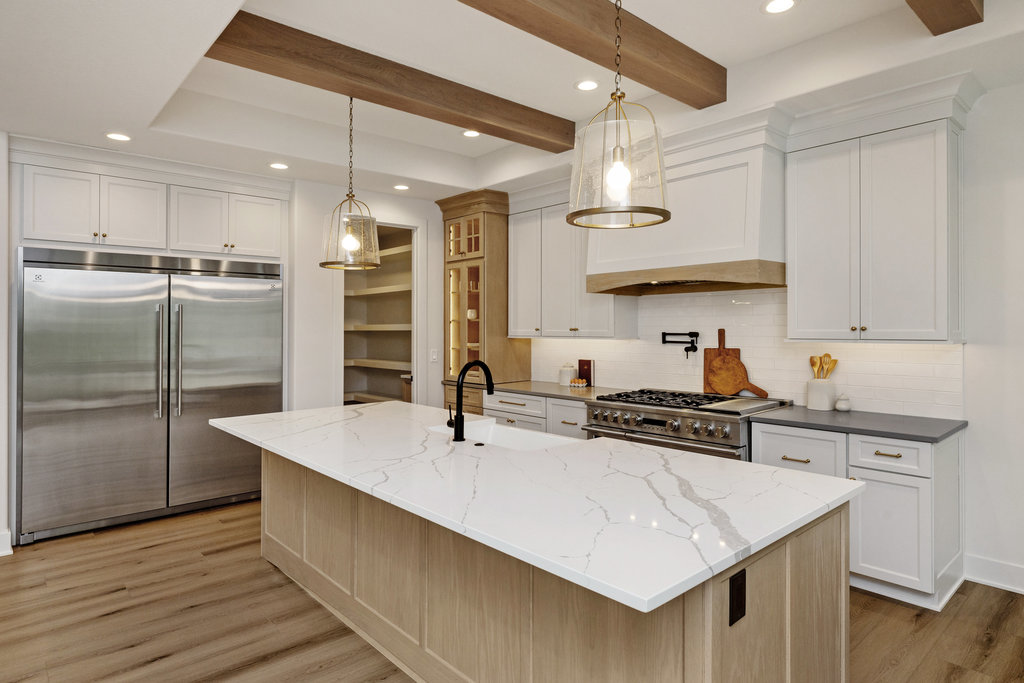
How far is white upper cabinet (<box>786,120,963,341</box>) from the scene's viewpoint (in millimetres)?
2990

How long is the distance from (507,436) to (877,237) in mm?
2202

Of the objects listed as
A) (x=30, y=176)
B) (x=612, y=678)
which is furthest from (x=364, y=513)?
A: (x=30, y=176)

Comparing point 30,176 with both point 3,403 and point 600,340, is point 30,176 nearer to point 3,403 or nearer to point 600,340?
point 3,403

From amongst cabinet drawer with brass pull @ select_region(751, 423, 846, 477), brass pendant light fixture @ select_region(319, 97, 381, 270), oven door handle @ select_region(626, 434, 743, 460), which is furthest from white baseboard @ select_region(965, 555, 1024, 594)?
brass pendant light fixture @ select_region(319, 97, 381, 270)

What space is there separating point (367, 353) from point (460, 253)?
232 centimetres

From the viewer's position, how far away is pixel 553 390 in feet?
15.7

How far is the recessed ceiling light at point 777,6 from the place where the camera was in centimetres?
268

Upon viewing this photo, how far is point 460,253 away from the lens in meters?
5.49

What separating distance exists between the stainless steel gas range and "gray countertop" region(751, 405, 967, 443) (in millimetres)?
138

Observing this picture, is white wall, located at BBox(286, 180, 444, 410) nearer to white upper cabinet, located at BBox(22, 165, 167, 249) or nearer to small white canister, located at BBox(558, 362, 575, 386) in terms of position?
white upper cabinet, located at BBox(22, 165, 167, 249)

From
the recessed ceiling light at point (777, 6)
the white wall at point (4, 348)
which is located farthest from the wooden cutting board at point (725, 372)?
the white wall at point (4, 348)

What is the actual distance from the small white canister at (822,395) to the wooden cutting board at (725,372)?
0.41 m

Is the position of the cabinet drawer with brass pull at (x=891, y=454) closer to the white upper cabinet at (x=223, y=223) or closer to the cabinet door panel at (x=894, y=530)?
the cabinet door panel at (x=894, y=530)

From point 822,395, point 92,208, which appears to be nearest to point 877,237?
point 822,395
